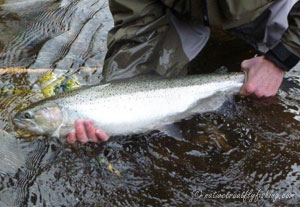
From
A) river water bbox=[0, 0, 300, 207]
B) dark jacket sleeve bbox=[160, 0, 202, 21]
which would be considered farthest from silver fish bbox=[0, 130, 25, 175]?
dark jacket sleeve bbox=[160, 0, 202, 21]

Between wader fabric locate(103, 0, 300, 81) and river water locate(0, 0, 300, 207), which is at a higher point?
wader fabric locate(103, 0, 300, 81)

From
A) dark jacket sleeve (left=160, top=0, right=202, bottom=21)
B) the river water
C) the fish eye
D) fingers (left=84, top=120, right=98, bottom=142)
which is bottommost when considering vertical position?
the river water

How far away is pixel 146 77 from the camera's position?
3.03 metres

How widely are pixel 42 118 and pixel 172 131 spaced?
93 centimetres

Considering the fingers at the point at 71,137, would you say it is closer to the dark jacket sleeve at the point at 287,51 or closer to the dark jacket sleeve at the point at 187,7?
the dark jacket sleeve at the point at 187,7

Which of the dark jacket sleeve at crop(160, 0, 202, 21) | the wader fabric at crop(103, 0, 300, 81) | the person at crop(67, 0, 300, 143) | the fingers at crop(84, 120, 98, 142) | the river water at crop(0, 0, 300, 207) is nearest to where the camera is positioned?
the river water at crop(0, 0, 300, 207)

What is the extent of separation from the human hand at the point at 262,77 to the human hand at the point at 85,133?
3.71 feet

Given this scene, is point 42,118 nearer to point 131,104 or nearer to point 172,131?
point 131,104

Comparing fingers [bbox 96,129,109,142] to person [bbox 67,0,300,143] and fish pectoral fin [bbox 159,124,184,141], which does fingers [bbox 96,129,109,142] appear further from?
fish pectoral fin [bbox 159,124,184,141]

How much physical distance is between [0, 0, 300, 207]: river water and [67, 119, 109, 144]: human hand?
127mm

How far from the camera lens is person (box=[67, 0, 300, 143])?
2908mm

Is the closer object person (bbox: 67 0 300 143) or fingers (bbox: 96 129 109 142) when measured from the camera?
fingers (bbox: 96 129 109 142)

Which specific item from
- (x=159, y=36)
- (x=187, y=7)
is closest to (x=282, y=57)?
(x=187, y=7)

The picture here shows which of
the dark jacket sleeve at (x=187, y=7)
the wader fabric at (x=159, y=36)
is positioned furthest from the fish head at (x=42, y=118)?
the dark jacket sleeve at (x=187, y=7)
